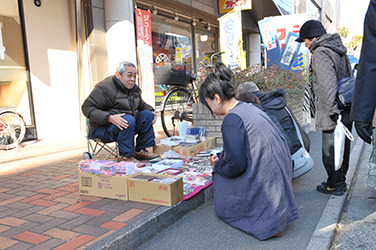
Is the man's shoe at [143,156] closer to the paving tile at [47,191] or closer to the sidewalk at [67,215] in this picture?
the sidewalk at [67,215]

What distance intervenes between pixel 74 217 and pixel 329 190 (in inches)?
102

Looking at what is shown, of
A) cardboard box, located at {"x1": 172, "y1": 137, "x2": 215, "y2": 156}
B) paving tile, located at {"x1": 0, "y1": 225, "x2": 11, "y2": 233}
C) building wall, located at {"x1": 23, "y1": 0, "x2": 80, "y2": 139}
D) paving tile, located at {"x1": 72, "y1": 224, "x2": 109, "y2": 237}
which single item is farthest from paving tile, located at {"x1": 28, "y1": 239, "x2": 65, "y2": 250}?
building wall, located at {"x1": 23, "y1": 0, "x2": 80, "y2": 139}

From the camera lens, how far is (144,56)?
27.2ft

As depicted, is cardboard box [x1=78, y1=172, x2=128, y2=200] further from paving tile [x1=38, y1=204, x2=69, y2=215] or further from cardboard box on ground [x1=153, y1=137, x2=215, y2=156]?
cardboard box on ground [x1=153, y1=137, x2=215, y2=156]

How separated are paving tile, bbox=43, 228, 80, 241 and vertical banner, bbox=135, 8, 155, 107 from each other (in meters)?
5.94

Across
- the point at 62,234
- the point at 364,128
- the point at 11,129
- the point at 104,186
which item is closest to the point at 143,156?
the point at 104,186

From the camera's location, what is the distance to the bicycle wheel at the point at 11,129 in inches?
218

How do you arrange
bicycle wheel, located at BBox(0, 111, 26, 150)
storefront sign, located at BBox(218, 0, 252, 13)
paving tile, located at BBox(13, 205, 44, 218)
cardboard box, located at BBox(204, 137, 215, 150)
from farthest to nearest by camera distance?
storefront sign, located at BBox(218, 0, 252, 13), bicycle wheel, located at BBox(0, 111, 26, 150), cardboard box, located at BBox(204, 137, 215, 150), paving tile, located at BBox(13, 205, 44, 218)

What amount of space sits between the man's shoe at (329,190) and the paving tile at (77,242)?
2.47 metres

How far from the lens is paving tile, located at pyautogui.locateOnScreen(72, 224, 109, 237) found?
2350mm

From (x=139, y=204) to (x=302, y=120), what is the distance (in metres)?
5.59

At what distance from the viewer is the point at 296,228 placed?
2672mm

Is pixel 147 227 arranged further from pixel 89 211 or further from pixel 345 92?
pixel 345 92

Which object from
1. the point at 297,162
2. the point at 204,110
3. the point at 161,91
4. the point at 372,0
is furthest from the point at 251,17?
the point at 372,0
